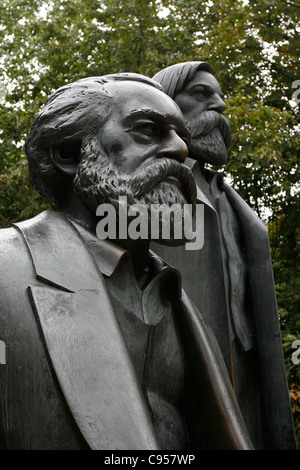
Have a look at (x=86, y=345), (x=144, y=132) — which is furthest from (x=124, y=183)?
(x=86, y=345)

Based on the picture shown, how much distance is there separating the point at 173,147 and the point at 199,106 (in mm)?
1654

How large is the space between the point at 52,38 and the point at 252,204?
4.56 metres

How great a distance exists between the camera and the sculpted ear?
2.47m

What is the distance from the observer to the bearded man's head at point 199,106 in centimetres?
398

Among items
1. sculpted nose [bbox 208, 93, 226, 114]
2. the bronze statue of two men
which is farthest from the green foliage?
the bronze statue of two men

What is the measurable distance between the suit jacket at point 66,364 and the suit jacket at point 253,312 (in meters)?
1.11

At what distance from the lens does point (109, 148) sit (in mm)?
2426

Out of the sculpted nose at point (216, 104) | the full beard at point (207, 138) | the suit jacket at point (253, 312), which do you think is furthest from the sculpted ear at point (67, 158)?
the sculpted nose at point (216, 104)

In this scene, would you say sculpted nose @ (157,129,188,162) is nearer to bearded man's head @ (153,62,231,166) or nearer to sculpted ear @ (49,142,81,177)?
sculpted ear @ (49,142,81,177)

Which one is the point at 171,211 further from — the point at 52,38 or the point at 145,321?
the point at 52,38

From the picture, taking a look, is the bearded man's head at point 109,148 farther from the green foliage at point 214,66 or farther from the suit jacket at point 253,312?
the green foliage at point 214,66

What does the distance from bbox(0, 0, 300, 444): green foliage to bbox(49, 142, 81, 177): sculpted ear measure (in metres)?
6.26

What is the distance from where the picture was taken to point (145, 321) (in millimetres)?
2375

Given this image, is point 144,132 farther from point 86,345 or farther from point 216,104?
point 216,104
